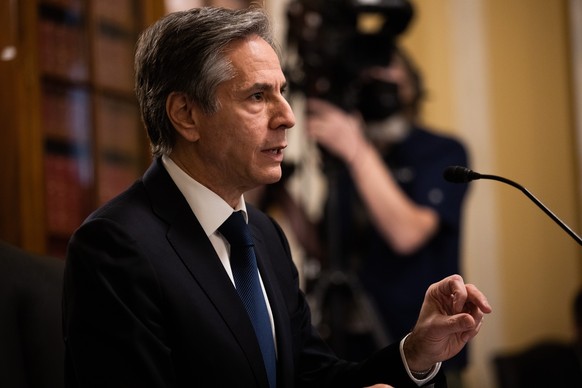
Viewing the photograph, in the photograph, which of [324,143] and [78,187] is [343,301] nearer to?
[324,143]

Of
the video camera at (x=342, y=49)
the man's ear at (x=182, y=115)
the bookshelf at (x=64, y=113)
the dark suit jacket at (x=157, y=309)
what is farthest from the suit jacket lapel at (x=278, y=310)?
the video camera at (x=342, y=49)

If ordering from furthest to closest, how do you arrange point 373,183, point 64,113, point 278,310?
point 373,183 → point 64,113 → point 278,310

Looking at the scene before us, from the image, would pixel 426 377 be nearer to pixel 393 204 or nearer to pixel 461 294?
pixel 461 294

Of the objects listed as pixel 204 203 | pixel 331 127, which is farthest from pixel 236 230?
pixel 331 127

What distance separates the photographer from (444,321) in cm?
149

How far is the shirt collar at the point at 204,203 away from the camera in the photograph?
154cm

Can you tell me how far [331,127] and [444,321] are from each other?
174 centimetres

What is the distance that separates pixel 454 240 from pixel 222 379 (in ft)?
6.82

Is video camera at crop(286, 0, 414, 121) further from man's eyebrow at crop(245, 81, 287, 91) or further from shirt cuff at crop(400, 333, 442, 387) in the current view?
shirt cuff at crop(400, 333, 442, 387)

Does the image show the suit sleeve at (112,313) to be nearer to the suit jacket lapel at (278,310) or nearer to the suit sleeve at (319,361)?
the suit jacket lapel at (278,310)

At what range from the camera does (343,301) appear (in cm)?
312

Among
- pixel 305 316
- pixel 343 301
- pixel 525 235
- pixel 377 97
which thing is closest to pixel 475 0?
pixel 525 235

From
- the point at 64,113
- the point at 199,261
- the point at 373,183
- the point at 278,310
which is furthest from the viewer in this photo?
the point at 373,183

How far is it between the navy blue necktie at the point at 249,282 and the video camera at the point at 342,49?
1.59 metres
